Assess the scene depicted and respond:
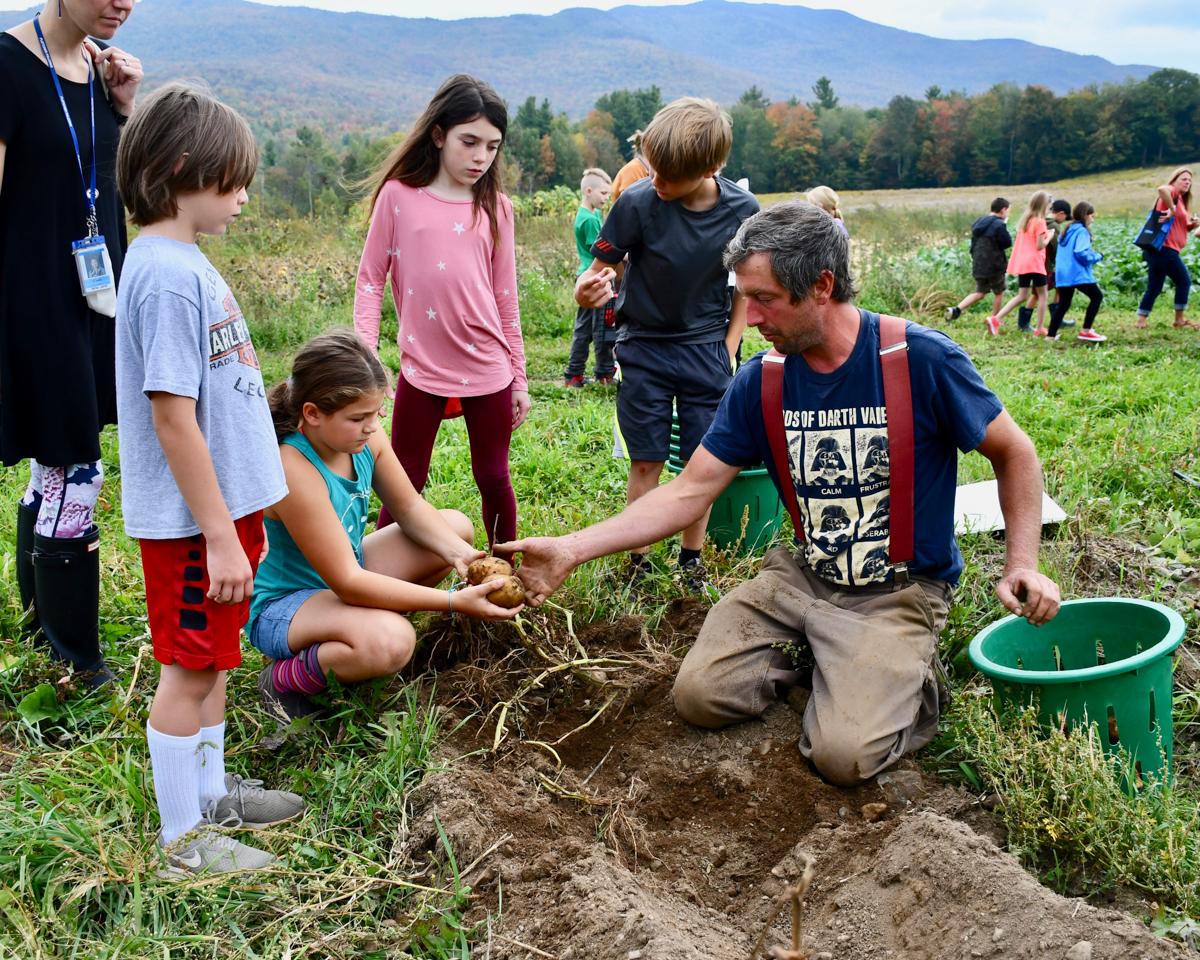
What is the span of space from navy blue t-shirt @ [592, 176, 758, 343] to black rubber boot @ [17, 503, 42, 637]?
2141 mm

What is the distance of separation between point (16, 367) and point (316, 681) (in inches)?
48.4

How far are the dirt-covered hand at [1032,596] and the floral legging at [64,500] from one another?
2.57 metres

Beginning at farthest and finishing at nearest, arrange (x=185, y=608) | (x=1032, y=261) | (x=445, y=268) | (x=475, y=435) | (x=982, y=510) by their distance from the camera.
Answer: (x=1032, y=261)
(x=982, y=510)
(x=475, y=435)
(x=445, y=268)
(x=185, y=608)

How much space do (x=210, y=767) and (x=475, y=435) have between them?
1.64 m

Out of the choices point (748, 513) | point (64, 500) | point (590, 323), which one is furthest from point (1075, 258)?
point (64, 500)

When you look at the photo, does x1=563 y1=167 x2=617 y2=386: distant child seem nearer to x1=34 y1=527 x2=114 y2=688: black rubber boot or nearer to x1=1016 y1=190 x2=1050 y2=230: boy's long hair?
x1=34 y1=527 x2=114 y2=688: black rubber boot

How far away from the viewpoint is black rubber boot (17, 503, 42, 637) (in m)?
3.09

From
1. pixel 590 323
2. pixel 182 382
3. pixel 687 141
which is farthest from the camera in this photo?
pixel 590 323

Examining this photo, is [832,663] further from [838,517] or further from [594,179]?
[594,179]

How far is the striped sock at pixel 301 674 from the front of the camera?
9.31 ft

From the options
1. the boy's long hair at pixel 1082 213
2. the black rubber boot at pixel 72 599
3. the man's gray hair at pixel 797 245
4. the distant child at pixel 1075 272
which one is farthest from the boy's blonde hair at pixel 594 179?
the black rubber boot at pixel 72 599

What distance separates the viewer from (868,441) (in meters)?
2.83

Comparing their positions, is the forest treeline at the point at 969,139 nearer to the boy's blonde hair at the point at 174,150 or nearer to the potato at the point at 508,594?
the potato at the point at 508,594

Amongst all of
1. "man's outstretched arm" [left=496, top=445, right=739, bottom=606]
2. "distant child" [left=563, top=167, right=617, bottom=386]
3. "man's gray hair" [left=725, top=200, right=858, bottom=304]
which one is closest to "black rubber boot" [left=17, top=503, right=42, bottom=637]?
"man's outstretched arm" [left=496, top=445, right=739, bottom=606]
